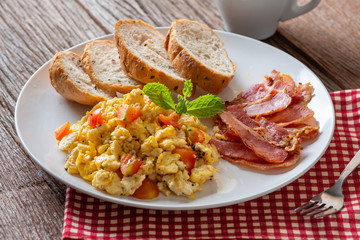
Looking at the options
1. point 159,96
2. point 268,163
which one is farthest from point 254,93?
point 159,96

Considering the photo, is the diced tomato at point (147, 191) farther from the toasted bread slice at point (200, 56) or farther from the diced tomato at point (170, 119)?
the toasted bread slice at point (200, 56)

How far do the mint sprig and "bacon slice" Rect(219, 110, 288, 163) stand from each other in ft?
0.49

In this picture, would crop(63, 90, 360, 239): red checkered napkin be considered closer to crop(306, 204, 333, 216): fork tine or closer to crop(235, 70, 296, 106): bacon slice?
crop(306, 204, 333, 216): fork tine

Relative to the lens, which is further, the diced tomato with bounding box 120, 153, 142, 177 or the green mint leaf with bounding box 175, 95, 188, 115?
the green mint leaf with bounding box 175, 95, 188, 115

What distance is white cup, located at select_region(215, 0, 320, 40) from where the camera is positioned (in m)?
4.11

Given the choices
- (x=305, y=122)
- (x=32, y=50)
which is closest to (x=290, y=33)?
(x=305, y=122)

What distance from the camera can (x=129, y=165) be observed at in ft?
8.50

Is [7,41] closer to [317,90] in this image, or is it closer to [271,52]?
[271,52]

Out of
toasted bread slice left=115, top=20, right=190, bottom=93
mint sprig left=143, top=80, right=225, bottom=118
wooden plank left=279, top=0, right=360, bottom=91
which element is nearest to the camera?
mint sprig left=143, top=80, right=225, bottom=118

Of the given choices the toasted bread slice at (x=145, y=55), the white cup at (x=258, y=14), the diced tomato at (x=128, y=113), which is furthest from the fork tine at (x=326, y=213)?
the white cup at (x=258, y=14)

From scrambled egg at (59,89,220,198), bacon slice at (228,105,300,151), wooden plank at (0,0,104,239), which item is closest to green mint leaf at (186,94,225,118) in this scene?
scrambled egg at (59,89,220,198)

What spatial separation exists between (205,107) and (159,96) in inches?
12.0

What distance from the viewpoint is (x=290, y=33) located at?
445 centimetres

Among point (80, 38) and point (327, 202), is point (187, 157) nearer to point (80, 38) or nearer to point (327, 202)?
point (327, 202)
